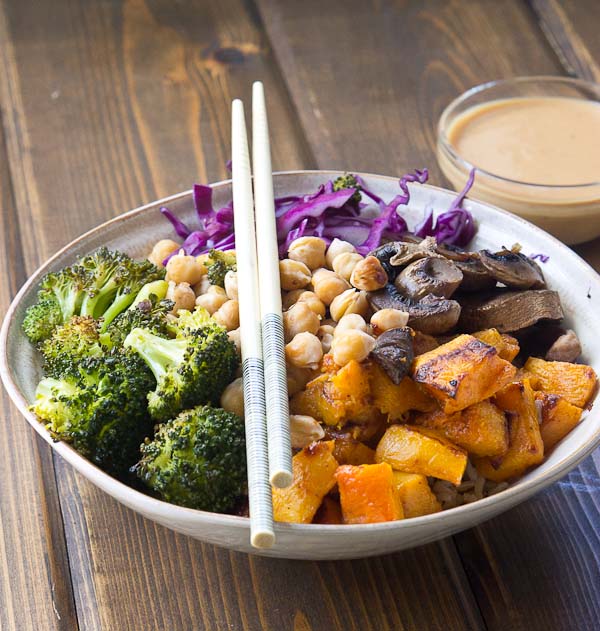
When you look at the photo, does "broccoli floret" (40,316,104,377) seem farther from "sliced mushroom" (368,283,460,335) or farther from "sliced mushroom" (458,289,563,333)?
"sliced mushroom" (458,289,563,333)

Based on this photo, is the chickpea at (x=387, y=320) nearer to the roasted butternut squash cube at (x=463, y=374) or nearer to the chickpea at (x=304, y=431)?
the roasted butternut squash cube at (x=463, y=374)

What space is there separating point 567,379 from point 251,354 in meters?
0.80

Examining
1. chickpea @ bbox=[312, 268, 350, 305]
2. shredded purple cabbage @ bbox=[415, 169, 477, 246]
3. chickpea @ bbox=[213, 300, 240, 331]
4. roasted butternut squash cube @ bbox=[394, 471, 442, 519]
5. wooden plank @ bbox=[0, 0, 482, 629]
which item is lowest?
wooden plank @ bbox=[0, 0, 482, 629]

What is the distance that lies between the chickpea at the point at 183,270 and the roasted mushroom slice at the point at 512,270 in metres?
0.78

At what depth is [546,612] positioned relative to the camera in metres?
1.99

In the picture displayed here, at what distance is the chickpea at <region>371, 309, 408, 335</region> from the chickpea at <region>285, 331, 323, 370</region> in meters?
0.15

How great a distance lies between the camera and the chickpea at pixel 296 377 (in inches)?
81.3

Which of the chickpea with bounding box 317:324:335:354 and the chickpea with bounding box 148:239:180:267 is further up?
the chickpea with bounding box 317:324:335:354

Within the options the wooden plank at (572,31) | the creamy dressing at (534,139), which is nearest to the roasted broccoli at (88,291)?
the creamy dressing at (534,139)

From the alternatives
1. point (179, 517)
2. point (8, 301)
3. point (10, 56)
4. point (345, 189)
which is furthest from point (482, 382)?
point (10, 56)

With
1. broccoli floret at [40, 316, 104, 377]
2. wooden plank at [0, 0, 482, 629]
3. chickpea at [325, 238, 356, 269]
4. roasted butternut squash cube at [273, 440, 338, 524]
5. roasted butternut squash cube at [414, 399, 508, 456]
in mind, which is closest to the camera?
roasted butternut squash cube at [273, 440, 338, 524]

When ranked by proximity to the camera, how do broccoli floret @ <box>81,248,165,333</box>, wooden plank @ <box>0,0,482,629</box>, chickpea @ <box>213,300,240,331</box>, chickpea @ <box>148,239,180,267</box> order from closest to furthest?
wooden plank @ <box>0,0,482,629</box>, chickpea @ <box>213,300,240,331</box>, broccoli floret @ <box>81,248,165,333</box>, chickpea @ <box>148,239,180,267</box>

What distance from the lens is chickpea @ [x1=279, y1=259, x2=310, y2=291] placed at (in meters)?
2.33

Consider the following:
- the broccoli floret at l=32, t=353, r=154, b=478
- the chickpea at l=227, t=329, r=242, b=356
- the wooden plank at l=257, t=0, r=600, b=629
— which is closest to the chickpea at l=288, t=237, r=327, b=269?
the chickpea at l=227, t=329, r=242, b=356
